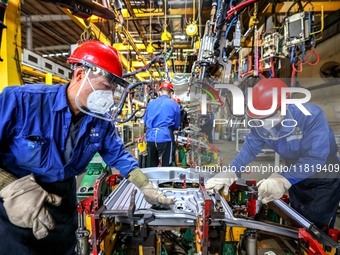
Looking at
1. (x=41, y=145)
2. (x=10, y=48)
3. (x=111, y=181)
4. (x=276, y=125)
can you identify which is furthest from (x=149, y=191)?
(x=10, y=48)

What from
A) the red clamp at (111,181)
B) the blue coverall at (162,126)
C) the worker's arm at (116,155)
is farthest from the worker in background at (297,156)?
the blue coverall at (162,126)

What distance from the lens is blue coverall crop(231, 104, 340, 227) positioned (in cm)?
185

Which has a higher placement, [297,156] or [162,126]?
[162,126]

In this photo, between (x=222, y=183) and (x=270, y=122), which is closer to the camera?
(x=222, y=183)

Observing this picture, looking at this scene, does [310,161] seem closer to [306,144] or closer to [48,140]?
[306,144]

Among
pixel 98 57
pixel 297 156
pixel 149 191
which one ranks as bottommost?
pixel 149 191

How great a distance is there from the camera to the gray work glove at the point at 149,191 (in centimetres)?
154

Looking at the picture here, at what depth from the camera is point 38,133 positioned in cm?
125

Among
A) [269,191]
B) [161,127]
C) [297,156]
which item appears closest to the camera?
[269,191]

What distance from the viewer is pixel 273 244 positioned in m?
1.91

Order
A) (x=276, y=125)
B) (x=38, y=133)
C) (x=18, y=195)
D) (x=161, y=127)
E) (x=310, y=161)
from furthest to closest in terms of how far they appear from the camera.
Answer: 1. (x=161, y=127)
2. (x=276, y=125)
3. (x=310, y=161)
4. (x=38, y=133)
5. (x=18, y=195)

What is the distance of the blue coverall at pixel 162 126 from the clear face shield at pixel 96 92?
2567 mm

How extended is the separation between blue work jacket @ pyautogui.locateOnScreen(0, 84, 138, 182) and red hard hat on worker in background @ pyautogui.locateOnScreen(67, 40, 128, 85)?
23 cm

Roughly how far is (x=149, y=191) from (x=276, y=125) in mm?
1381
